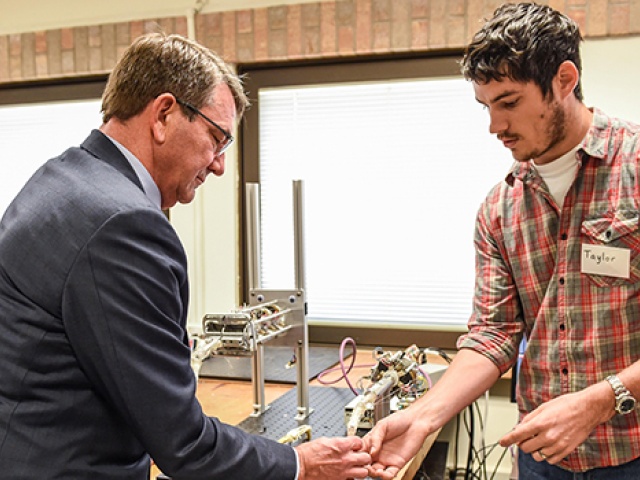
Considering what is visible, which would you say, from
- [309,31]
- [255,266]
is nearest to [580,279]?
[255,266]

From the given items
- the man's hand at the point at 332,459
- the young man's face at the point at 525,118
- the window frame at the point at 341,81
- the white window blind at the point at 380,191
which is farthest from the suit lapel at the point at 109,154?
the window frame at the point at 341,81

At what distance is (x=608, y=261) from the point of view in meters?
1.30

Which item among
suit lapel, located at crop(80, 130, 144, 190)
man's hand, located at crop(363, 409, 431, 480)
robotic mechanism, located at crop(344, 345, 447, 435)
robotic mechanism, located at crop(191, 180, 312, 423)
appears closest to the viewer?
suit lapel, located at crop(80, 130, 144, 190)

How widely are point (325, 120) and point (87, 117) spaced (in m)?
1.33

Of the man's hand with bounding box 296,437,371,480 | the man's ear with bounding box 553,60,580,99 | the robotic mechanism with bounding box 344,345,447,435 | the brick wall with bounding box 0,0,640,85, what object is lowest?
the robotic mechanism with bounding box 344,345,447,435

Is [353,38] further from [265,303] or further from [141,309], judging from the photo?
[141,309]

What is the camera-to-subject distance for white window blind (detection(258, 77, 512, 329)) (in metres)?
3.02

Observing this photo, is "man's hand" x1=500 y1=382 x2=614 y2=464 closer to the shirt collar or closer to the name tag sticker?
the name tag sticker

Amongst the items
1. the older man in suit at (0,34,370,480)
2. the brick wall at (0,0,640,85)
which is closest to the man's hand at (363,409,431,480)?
the older man in suit at (0,34,370,480)

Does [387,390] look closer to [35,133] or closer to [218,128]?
[218,128]

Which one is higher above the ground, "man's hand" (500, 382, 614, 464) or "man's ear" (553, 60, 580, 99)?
"man's ear" (553, 60, 580, 99)

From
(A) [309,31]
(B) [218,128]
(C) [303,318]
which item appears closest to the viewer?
(B) [218,128]

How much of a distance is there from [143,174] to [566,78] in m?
0.83

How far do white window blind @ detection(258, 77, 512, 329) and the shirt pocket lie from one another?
168 cm
